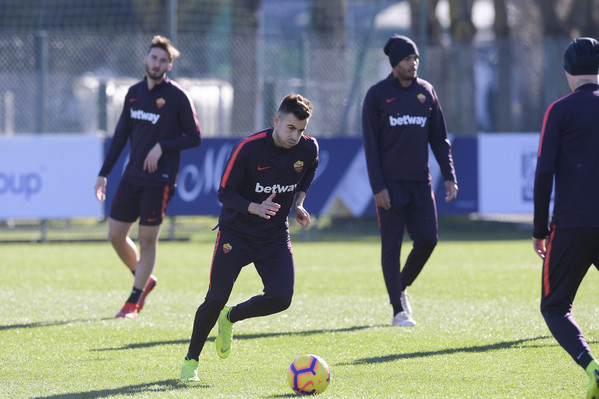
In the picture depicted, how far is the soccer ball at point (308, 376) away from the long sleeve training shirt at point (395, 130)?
261cm

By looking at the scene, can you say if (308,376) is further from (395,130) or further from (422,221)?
(395,130)

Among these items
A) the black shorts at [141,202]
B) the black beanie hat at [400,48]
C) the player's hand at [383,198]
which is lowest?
the black shorts at [141,202]

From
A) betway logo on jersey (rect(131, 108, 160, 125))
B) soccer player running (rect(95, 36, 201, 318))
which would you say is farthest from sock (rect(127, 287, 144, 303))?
betway logo on jersey (rect(131, 108, 160, 125))

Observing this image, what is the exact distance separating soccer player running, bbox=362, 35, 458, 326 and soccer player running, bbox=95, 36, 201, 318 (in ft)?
5.19

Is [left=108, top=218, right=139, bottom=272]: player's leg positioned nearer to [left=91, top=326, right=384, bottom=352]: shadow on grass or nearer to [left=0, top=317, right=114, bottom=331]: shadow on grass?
[left=0, top=317, right=114, bottom=331]: shadow on grass

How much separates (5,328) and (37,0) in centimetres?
1590

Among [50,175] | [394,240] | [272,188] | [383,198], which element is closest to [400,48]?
[383,198]

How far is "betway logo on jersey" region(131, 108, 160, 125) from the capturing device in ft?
27.6

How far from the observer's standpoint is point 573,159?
5.21 metres

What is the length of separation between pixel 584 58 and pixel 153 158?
407cm

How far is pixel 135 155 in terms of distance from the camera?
8438 mm

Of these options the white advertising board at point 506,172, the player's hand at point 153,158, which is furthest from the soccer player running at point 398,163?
the white advertising board at point 506,172

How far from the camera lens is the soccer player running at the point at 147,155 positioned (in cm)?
838

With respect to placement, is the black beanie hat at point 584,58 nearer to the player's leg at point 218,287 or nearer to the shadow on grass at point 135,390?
the player's leg at point 218,287
